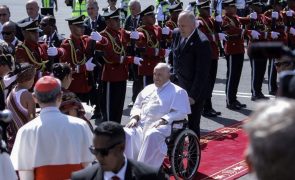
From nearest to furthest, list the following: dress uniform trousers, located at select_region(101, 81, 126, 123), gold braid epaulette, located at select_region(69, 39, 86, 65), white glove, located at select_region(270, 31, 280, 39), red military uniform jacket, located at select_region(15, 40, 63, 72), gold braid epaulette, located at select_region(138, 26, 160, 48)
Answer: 1. red military uniform jacket, located at select_region(15, 40, 63, 72)
2. gold braid epaulette, located at select_region(69, 39, 86, 65)
3. dress uniform trousers, located at select_region(101, 81, 126, 123)
4. gold braid epaulette, located at select_region(138, 26, 160, 48)
5. white glove, located at select_region(270, 31, 280, 39)

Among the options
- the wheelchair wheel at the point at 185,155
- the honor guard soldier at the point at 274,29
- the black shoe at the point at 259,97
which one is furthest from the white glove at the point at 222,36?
the wheelchair wheel at the point at 185,155

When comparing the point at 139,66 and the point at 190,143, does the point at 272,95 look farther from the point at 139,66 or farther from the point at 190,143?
the point at 190,143

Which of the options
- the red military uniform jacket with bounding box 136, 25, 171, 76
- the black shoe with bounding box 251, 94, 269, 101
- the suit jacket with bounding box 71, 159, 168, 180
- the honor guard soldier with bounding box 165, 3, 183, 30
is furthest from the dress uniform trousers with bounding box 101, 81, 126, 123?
the suit jacket with bounding box 71, 159, 168, 180

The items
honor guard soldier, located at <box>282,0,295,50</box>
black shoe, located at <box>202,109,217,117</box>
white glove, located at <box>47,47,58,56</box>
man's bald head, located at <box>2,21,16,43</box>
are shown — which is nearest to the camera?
white glove, located at <box>47,47,58,56</box>

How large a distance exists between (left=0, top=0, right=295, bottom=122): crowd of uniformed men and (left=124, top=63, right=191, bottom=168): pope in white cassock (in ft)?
4.88

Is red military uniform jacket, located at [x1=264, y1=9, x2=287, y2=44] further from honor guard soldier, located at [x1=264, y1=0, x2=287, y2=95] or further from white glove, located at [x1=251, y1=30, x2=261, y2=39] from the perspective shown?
white glove, located at [x1=251, y1=30, x2=261, y2=39]

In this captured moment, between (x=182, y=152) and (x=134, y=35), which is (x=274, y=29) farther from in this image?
(x=182, y=152)

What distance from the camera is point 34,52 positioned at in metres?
9.16

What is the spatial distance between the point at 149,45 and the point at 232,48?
1.73 meters

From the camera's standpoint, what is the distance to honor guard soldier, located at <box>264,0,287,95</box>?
13.3m

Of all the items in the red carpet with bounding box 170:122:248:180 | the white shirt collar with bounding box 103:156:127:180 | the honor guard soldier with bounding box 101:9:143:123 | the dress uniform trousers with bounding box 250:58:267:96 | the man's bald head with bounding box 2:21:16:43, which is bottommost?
the red carpet with bounding box 170:122:248:180

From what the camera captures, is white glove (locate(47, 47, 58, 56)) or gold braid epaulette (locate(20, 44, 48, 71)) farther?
white glove (locate(47, 47, 58, 56))

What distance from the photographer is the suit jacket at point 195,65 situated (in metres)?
8.38

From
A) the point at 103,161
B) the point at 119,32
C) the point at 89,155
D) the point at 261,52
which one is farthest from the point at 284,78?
the point at 119,32
